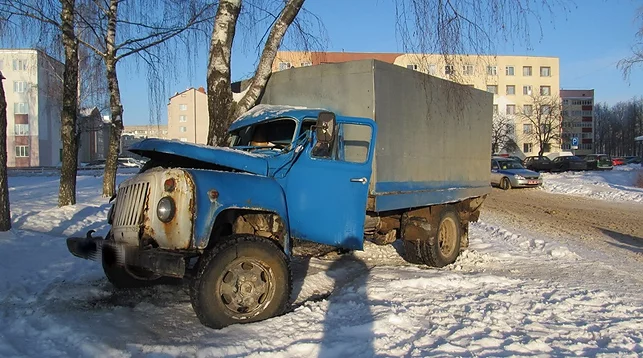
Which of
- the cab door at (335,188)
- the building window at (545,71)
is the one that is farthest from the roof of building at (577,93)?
the cab door at (335,188)

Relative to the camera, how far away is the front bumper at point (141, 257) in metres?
4.44

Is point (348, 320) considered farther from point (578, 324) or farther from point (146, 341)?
point (578, 324)

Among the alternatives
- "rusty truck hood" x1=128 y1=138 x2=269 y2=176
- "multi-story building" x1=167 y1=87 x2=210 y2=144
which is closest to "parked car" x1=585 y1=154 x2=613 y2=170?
"rusty truck hood" x1=128 y1=138 x2=269 y2=176

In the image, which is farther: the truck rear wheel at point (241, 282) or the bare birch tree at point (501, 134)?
the bare birch tree at point (501, 134)

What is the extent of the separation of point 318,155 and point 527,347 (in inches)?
112

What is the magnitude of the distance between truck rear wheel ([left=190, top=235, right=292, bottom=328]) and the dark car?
4185 cm

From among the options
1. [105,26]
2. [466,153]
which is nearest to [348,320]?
[466,153]

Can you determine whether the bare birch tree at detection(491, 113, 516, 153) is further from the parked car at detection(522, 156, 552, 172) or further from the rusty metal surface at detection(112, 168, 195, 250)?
the rusty metal surface at detection(112, 168, 195, 250)

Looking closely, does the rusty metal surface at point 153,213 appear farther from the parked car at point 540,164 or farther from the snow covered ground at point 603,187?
the parked car at point 540,164

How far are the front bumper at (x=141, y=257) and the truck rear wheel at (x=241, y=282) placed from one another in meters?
0.23

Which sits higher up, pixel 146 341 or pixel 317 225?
pixel 317 225

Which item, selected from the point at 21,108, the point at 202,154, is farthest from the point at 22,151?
the point at 202,154

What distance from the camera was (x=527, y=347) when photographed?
427cm

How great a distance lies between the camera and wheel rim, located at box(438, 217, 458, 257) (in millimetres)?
8320
